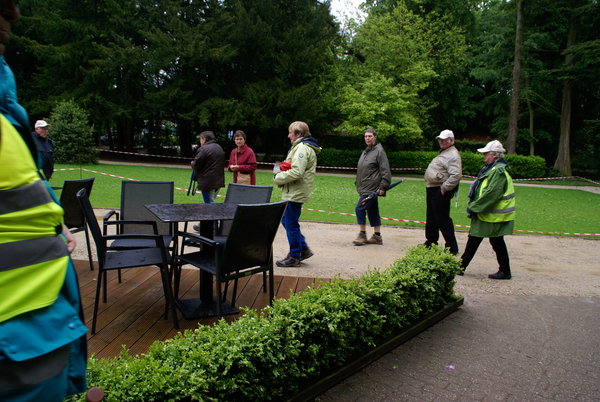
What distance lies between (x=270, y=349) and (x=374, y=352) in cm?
117

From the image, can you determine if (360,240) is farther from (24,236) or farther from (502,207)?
(24,236)

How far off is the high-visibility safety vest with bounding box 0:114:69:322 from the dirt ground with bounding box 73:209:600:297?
3670 millimetres

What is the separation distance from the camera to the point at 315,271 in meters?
5.54

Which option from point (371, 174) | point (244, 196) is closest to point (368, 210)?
point (371, 174)

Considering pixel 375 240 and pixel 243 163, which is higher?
pixel 243 163

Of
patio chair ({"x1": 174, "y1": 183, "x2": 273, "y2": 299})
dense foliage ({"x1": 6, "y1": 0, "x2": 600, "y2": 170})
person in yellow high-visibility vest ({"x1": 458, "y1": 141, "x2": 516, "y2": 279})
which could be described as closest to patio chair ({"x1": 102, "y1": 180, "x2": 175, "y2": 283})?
patio chair ({"x1": 174, "y1": 183, "x2": 273, "y2": 299})

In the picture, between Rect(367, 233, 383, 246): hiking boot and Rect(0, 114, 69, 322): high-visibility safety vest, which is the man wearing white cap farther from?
Rect(0, 114, 69, 322): high-visibility safety vest

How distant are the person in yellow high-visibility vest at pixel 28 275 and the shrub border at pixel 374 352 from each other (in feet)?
5.72

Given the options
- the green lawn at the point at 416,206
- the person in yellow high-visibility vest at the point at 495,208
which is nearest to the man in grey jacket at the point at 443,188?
the person in yellow high-visibility vest at the point at 495,208

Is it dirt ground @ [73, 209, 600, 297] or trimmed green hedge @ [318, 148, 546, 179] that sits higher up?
trimmed green hedge @ [318, 148, 546, 179]

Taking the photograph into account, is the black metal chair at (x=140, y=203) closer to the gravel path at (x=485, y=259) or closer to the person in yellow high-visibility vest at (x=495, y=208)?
the gravel path at (x=485, y=259)

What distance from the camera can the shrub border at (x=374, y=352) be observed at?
9.43ft

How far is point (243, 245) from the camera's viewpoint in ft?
11.8

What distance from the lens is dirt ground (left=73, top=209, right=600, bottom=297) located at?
5336mm
